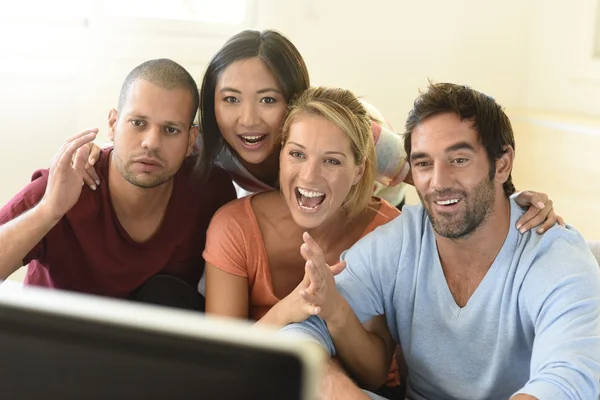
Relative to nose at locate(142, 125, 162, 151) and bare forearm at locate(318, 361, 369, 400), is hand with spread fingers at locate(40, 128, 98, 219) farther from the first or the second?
bare forearm at locate(318, 361, 369, 400)

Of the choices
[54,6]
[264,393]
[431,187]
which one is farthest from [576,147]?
[264,393]

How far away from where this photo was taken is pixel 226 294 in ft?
5.55

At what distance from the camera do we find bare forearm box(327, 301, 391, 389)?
149 centimetres

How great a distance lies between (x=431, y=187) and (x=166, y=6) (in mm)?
2141

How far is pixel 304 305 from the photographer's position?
4.78ft

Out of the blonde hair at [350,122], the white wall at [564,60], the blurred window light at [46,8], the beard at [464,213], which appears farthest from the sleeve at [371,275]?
the blurred window light at [46,8]

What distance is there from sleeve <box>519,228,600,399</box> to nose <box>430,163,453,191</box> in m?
0.22

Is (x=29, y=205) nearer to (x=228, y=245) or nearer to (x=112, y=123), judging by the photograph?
(x=112, y=123)

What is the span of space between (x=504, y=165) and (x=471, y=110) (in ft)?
0.45

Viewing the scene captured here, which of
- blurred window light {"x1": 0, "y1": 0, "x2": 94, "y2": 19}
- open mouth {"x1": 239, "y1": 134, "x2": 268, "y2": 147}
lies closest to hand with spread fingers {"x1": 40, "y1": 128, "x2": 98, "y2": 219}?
open mouth {"x1": 239, "y1": 134, "x2": 268, "y2": 147}

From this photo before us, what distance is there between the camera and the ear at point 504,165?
157 centimetres

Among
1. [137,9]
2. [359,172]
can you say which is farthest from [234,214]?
[137,9]

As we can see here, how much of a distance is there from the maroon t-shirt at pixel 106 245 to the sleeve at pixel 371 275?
18.3 inches

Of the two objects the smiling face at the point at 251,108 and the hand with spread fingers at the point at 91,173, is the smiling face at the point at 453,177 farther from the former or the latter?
the hand with spread fingers at the point at 91,173
